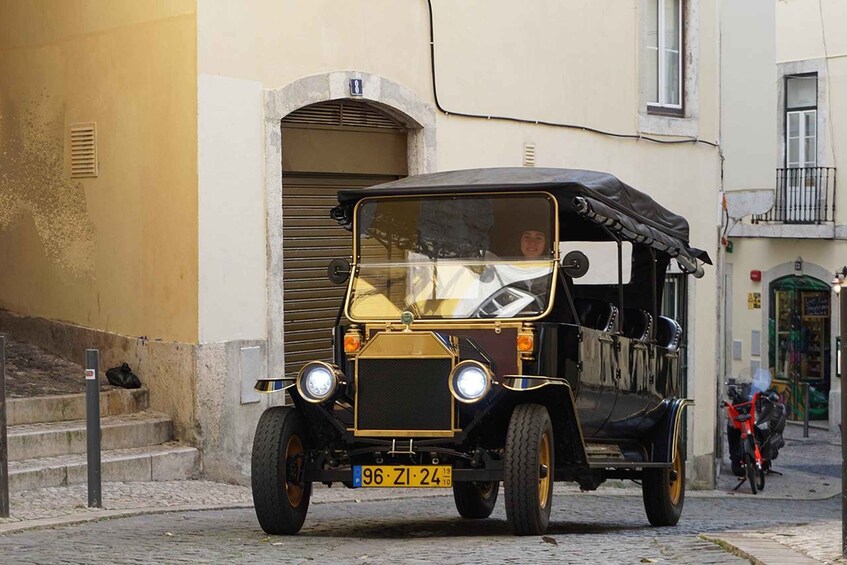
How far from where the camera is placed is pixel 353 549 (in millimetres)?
8203

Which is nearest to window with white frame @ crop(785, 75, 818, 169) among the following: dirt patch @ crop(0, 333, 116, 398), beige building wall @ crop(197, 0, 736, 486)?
beige building wall @ crop(197, 0, 736, 486)

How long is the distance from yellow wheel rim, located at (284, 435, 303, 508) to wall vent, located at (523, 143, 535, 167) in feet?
28.2

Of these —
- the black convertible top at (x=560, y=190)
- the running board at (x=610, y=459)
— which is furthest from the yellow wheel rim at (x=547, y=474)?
the black convertible top at (x=560, y=190)

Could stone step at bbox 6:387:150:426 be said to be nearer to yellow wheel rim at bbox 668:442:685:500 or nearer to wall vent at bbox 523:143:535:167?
yellow wheel rim at bbox 668:442:685:500

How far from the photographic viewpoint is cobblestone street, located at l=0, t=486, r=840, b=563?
7.77 metres

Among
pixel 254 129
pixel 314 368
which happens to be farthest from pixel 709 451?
pixel 314 368

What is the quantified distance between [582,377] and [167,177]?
4942 mm

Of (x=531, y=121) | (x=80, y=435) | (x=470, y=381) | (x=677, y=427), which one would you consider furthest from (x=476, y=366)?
(x=531, y=121)

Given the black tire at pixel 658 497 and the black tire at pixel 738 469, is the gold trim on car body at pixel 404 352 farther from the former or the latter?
the black tire at pixel 738 469

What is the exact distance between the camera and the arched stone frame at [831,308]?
3011 centimetres

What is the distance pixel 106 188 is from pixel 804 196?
65.9ft

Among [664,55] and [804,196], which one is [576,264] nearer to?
[664,55]

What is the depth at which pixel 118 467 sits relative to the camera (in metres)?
11.9

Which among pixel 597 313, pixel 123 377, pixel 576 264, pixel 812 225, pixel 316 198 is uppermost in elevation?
pixel 812 225
